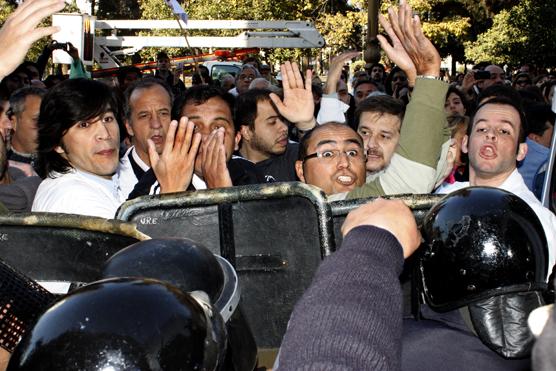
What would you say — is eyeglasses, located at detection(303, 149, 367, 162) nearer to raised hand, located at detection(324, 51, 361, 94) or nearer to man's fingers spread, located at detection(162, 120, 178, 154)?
man's fingers spread, located at detection(162, 120, 178, 154)

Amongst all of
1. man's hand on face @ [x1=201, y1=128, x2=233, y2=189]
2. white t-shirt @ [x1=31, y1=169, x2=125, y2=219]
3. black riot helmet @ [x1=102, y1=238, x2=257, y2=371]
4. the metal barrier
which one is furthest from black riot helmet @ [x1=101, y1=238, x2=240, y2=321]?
man's hand on face @ [x1=201, y1=128, x2=233, y2=189]

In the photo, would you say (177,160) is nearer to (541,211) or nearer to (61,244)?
(61,244)

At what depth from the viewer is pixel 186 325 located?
1518 millimetres

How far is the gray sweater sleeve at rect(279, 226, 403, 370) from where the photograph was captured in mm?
1280

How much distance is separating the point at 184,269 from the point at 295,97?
2824 millimetres

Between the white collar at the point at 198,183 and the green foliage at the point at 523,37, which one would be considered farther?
the green foliage at the point at 523,37

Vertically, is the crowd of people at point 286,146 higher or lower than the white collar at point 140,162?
higher


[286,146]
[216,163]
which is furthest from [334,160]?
[286,146]

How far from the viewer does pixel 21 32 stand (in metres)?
3.00

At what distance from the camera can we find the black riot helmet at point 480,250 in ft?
7.38

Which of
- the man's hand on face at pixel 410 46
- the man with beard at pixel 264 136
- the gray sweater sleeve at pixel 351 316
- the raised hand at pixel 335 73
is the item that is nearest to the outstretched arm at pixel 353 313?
the gray sweater sleeve at pixel 351 316

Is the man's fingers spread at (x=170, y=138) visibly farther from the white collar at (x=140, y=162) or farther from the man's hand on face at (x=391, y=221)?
the man's hand on face at (x=391, y=221)

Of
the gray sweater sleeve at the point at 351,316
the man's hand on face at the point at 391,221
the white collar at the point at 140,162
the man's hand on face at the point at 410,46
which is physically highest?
the man's hand on face at the point at 410,46

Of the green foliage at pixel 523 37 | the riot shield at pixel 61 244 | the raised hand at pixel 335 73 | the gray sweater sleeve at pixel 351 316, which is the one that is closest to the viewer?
the gray sweater sleeve at pixel 351 316
